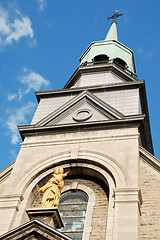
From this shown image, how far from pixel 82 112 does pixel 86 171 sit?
10.6 ft

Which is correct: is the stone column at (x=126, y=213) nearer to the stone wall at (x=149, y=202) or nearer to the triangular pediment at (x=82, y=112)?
the stone wall at (x=149, y=202)

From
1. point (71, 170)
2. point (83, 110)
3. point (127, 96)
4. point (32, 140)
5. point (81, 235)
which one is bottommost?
point (81, 235)

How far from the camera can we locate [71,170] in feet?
46.8

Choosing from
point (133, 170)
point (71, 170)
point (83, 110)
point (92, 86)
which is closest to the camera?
point (133, 170)

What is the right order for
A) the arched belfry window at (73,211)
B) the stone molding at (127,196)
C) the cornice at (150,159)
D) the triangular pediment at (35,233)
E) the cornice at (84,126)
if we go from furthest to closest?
the cornice at (84,126)
the cornice at (150,159)
the arched belfry window at (73,211)
the stone molding at (127,196)
the triangular pediment at (35,233)

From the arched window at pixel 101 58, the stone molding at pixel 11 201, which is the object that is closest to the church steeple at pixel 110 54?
the arched window at pixel 101 58

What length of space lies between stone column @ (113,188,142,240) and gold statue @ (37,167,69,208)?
169 cm

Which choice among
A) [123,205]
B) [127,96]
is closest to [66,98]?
[127,96]

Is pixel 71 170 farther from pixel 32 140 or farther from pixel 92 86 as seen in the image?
pixel 92 86

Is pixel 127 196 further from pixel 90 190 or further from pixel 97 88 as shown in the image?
pixel 97 88

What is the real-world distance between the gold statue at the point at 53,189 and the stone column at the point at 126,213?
66.5 inches

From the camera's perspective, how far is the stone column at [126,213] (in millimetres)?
11109

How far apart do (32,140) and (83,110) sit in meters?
2.41

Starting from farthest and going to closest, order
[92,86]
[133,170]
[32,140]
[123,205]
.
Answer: [92,86] < [32,140] < [133,170] < [123,205]
